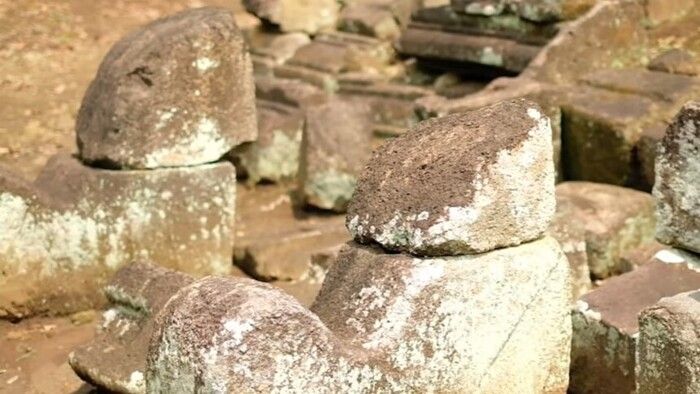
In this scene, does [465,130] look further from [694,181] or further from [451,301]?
[694,181]

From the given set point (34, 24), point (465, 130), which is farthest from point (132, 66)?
point (34, 24)

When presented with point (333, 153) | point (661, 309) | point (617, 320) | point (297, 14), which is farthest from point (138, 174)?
point (297, 14)

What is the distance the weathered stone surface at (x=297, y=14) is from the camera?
394 inches

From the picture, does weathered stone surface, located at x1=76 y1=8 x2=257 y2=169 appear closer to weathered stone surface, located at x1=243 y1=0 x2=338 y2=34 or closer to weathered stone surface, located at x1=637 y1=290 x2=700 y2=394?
weathered stone surface, located at x1=637 y1=290 x2=700 y2=394

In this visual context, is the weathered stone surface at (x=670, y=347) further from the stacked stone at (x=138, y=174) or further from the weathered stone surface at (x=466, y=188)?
the stacked stone at (x=138, y=174)

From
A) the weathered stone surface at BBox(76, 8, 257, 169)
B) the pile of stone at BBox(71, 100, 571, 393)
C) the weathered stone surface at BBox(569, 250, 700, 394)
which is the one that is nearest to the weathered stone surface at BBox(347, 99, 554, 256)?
the pile of stone at BBox(71, 100, 571, 393)

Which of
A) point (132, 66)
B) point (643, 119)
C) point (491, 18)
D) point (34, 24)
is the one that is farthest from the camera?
point (34, 24)

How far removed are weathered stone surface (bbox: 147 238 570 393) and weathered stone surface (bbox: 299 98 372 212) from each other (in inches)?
139

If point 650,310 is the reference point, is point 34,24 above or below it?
below

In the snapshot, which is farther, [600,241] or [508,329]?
[600,241]

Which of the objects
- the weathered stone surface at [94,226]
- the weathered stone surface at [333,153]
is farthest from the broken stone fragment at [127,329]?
the weathered stone surface at [333,153]

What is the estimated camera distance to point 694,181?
3219 mm

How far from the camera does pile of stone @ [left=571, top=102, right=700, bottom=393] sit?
2.87m

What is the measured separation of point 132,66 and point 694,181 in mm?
2874
